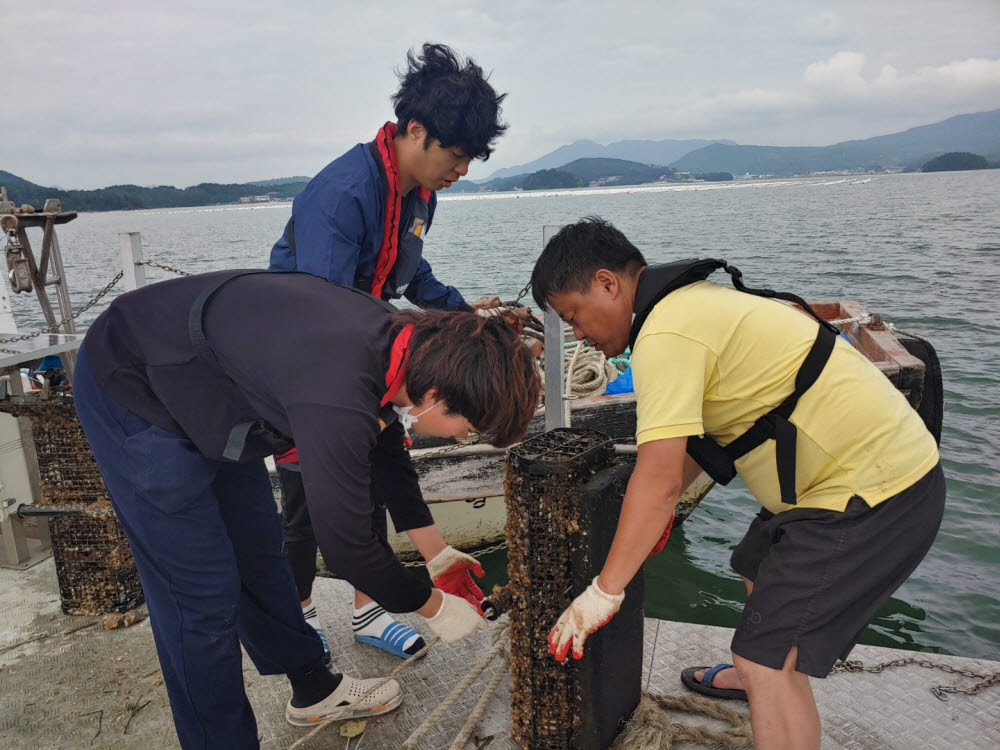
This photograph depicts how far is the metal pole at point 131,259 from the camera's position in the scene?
3.90m

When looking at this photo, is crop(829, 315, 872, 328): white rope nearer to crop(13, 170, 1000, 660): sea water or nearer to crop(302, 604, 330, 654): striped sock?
crop(13, 170, 1000, 660): sea water

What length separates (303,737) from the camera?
2496 millimetres

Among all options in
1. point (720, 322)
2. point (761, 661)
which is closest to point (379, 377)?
Answer: point (720, 322)

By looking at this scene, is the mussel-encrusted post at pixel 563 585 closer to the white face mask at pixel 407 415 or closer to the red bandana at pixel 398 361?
the white face mask at pixel 407 415

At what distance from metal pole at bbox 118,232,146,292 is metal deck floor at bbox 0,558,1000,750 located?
1754 mm

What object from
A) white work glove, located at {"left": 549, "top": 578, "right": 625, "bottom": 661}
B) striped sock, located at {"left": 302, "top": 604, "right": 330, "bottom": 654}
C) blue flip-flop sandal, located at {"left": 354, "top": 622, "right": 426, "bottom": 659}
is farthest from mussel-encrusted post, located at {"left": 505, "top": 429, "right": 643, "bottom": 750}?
striped sock, located at {"left": 302, "top": 604, "right": 330, "bottom": 654}

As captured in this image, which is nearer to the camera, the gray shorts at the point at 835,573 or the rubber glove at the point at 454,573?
the gray shorts at the point at 835,573

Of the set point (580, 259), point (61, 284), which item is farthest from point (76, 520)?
point (580, 259)

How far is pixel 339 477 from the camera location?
5.15 feet

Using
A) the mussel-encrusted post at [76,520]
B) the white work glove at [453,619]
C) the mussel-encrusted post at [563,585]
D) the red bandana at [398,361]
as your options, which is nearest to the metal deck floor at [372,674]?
the mussel-encrusted post at [76,520]

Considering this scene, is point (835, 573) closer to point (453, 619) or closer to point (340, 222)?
point (453, 619)

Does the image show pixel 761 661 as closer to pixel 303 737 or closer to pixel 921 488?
pixel 921 488

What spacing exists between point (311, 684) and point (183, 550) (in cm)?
94

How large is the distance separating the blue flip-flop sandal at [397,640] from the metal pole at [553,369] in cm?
106
